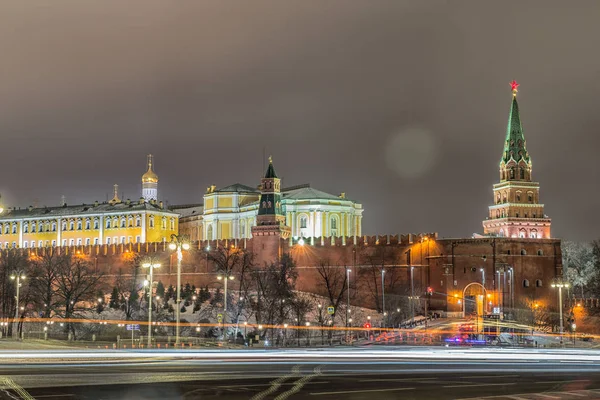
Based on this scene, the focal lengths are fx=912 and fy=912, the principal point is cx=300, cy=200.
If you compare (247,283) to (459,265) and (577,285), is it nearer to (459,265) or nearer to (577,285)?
(459,265)

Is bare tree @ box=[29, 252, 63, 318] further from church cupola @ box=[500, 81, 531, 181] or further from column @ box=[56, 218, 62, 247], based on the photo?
church cupola @ box=[500, 81, 531, 181]

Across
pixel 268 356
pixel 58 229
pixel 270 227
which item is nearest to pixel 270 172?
pixel 270 227

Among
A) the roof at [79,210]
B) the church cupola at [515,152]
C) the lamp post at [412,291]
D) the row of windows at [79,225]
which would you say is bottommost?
the lamp post at [412,291]

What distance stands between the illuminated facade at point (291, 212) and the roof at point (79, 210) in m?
9.62

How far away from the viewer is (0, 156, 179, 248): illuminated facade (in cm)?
13762

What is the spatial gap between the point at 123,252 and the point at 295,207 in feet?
85.0

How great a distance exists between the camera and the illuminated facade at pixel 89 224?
137625mm

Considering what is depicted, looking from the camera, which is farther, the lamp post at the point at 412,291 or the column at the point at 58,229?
the column at the point at 58,229

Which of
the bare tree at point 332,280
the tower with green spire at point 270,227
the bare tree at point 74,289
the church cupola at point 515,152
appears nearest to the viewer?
the bare tree at point 74,289

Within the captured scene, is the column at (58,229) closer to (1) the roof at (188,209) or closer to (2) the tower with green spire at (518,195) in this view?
(1) the roof at (188,209)

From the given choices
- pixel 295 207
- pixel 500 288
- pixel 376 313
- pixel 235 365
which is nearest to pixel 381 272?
pixel 376 313

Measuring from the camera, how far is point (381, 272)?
3765 inches

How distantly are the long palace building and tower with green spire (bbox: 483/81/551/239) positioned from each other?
0.50 ft

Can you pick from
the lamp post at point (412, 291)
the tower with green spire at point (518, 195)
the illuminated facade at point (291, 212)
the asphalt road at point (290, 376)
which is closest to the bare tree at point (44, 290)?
the lamp post at point (412, 291)
